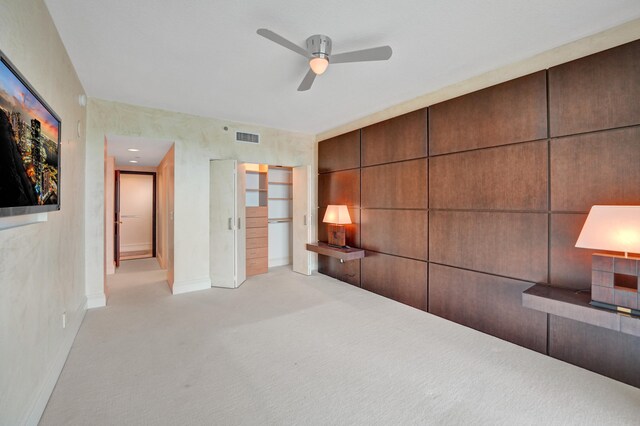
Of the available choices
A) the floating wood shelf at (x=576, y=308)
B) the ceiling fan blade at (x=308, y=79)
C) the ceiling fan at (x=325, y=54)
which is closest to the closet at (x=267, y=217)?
the ceiling fan blade at (x=308, y=79)

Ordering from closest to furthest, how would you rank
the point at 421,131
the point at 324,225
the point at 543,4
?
the point at 543,4 < the point at 421,131 < the point at 324,225

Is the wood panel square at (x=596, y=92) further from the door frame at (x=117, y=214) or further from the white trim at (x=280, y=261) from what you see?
the door frame at (x=117, y=214)

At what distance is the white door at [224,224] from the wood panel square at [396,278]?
83.8 inches

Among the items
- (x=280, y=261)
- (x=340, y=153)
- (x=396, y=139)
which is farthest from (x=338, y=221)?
(x=280, y=261)

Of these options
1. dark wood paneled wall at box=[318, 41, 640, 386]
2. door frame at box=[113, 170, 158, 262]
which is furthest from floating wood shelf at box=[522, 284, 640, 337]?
door frame at box=[113, 170, 158, 262]

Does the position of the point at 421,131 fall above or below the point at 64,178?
above

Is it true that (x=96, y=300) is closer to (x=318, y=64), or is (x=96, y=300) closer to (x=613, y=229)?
(x=318, y=64)

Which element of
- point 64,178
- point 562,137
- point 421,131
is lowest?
point 64,178

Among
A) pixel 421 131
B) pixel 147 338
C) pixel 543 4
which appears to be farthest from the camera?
pixel 421 131

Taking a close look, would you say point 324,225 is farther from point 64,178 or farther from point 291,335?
point 64,178

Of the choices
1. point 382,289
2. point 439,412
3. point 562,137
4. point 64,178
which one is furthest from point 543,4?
point 64,178

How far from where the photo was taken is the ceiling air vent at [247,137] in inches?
194

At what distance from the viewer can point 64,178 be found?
256 centimetres

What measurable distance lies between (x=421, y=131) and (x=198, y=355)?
11.5 ft
